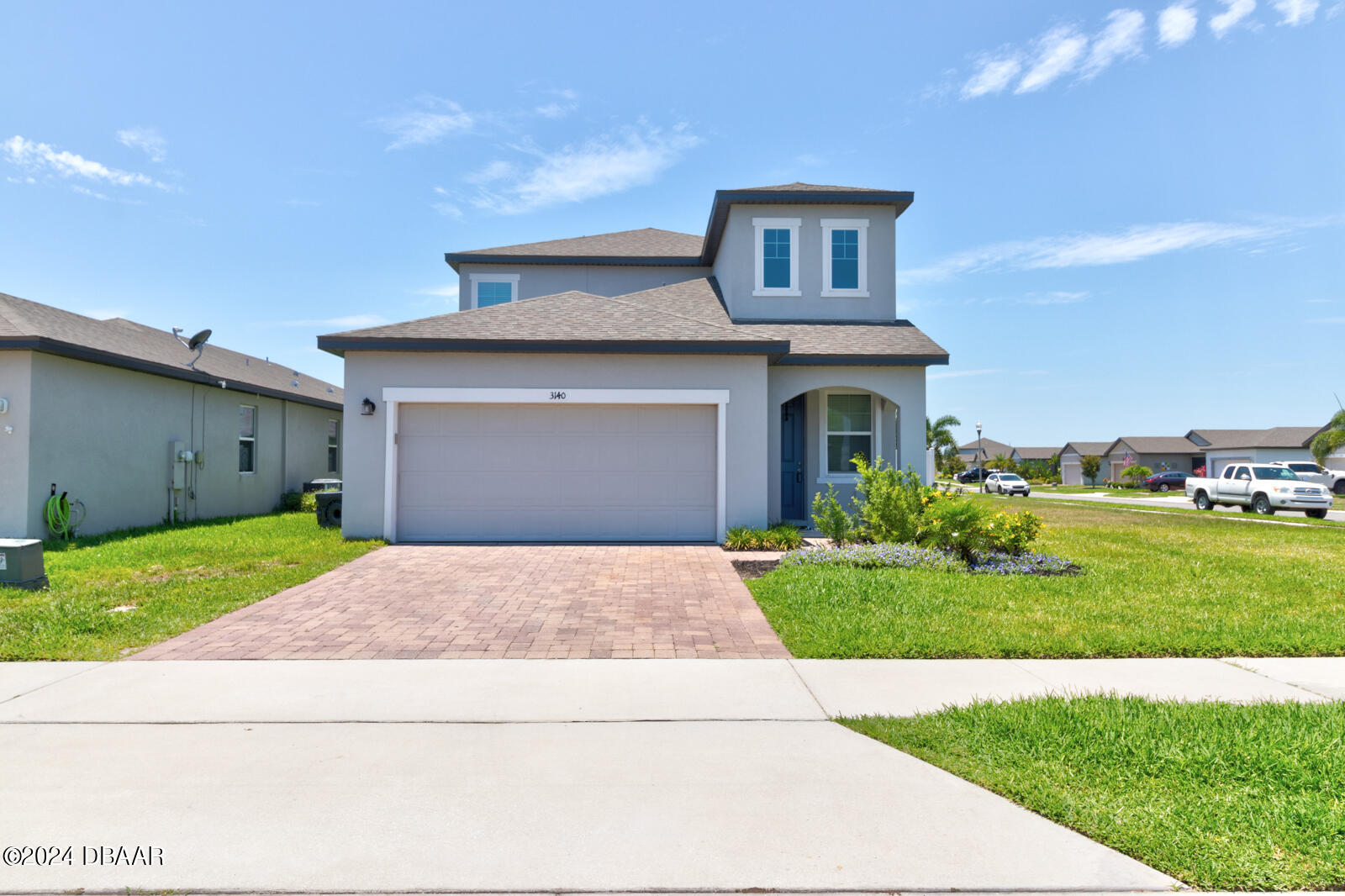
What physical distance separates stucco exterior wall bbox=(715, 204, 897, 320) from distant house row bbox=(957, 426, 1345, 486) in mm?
40846

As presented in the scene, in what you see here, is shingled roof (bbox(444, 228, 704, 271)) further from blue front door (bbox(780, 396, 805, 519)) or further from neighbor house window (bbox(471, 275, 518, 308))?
blue front door (bbox(780, 396, 805, 519))

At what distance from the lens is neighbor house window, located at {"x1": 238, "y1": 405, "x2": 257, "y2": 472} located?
60.7 ft

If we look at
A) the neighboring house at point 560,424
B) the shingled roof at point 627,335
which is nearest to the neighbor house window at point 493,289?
the shingled roof at point 627,335

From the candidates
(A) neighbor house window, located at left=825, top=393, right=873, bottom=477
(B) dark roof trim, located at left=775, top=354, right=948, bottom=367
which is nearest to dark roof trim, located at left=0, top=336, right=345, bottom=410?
(B) dark roof trim, located at left=775, top=354, right=948, bottom=367

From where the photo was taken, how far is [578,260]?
2042 cm

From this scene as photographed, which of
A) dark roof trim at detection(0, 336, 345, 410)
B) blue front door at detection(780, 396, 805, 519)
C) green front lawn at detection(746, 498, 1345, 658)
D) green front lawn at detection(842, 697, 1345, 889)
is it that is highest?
dark roof trim at detection(0, 336, 345, 410)

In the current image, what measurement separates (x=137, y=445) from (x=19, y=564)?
7.31m

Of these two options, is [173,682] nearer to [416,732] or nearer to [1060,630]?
[416,732]

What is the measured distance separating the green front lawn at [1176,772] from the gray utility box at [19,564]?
31.6 ft

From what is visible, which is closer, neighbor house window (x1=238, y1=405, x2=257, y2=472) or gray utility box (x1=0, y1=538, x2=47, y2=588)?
gray utility box (x1=0, y1=538, x2=47, y2=588)

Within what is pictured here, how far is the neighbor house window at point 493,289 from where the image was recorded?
20562 millimetres

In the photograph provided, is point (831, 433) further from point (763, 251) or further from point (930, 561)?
point (930, 561)

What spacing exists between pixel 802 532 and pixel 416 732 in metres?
11.1

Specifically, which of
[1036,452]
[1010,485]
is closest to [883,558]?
[1010,485]
